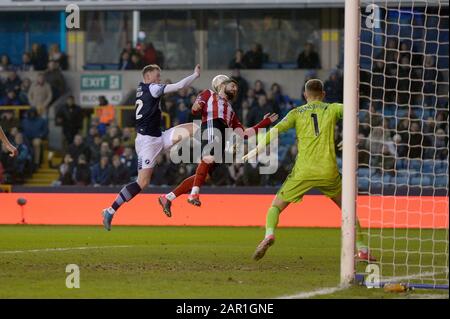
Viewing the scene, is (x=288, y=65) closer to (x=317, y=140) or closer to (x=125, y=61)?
(x=125, y=61)

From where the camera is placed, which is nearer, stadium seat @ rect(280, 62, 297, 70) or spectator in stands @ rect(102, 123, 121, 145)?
spectator in stands @ rect(102, 123, 121, 145)

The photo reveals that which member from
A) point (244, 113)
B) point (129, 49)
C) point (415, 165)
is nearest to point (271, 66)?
point (244, 113)

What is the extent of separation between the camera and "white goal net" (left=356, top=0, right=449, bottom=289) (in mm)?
13672

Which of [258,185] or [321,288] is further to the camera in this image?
[258,185]

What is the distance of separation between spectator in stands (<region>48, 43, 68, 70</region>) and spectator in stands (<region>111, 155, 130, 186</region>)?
15.8 ft

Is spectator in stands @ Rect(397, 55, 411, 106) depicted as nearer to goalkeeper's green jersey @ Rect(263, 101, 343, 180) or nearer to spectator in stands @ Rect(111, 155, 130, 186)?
spectator in stands @ Rect(111, 155, 130, 186)

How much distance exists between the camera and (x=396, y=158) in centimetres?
1908

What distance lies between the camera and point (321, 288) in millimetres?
9680

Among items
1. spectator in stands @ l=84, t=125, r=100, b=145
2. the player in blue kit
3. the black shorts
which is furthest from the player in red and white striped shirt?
spectator in stands @ l=84, t=125, r=100, b=145

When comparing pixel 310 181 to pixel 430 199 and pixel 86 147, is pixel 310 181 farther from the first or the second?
pixel 86 147

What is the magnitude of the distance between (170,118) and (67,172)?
285 cm

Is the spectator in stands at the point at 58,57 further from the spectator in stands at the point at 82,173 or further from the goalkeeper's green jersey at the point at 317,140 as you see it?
the goalkeeper's green jersey at the point at 317,140
